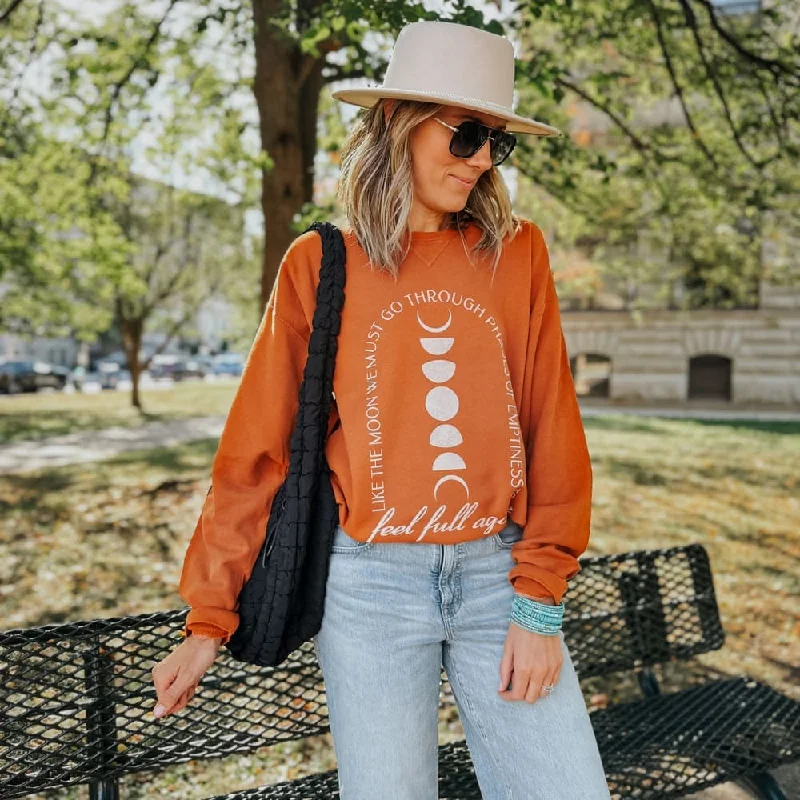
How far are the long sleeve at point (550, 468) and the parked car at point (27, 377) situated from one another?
144 feet

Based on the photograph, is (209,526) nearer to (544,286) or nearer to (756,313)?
(544,286)

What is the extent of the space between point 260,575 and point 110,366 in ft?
182

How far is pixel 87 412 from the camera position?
26156mm

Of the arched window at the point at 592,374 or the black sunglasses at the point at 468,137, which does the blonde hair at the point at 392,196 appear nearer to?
the black sunglasses at the point at 468,137

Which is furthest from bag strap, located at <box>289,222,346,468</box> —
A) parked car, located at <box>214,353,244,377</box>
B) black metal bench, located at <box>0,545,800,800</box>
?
parked car, located at <box>214,353,244,377</box>

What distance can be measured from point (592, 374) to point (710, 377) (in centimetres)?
350

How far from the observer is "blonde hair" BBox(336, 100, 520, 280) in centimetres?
204

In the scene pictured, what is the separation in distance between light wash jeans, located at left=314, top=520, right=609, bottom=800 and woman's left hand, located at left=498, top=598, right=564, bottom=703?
3 cm

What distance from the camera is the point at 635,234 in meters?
12.3

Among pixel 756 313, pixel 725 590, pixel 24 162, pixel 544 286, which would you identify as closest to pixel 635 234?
pixel 725 590

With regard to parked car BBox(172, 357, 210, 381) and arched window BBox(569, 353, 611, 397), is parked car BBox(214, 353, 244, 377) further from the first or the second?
arched window BBox(569, 353, 611, 397)

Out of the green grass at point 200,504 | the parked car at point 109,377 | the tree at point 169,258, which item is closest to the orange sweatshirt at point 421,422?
the green grass at point 200,504

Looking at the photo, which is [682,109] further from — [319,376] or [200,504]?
[319,376]

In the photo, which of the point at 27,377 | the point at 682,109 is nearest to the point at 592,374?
the point at 682,109
